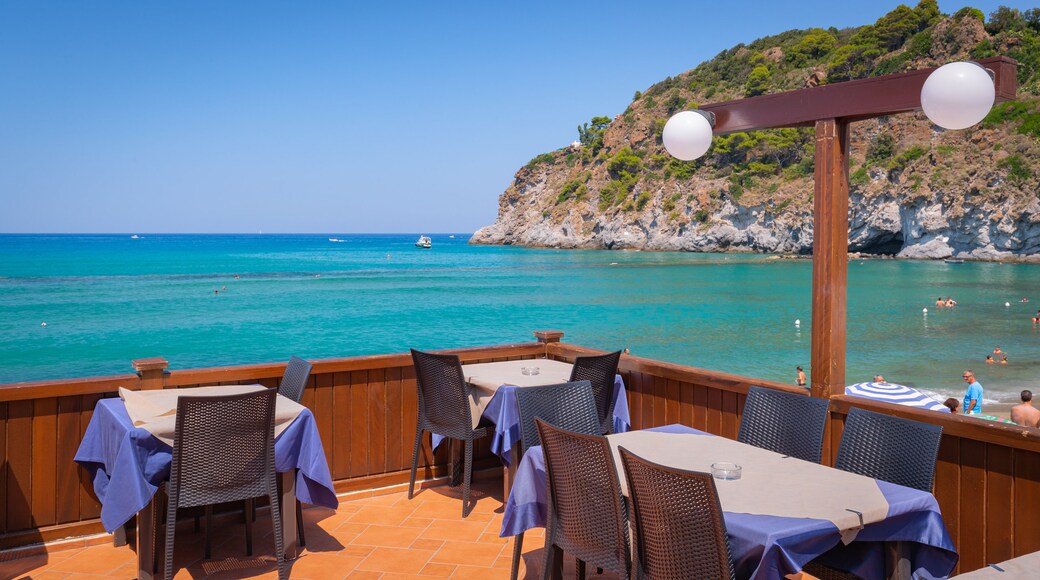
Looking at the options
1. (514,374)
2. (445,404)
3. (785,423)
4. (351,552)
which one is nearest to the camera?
(785,423)

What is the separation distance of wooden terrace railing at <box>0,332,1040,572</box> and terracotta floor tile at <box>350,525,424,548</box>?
67 centimetres

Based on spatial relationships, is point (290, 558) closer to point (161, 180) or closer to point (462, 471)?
point (462, 471)

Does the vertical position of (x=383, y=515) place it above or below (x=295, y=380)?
below

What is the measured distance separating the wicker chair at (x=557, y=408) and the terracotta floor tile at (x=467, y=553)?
0.99ft

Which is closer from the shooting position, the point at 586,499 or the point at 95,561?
the point at 586,499

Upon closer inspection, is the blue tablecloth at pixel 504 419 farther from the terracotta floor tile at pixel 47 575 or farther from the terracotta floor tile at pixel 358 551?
Answer: the terracotta floor tile at pixel 47 575

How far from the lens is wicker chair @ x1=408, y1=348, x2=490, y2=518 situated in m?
4.57

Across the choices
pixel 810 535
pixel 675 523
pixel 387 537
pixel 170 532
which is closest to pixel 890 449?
pixel 810 535

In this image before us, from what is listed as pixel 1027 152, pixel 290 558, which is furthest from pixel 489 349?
pixel 1027 152

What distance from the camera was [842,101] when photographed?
11.4ft

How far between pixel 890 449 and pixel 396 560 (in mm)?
2377

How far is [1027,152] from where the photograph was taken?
1842 inches

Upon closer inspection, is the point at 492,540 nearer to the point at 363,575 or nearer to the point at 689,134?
the point at 363,575

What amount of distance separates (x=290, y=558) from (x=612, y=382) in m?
2.09
